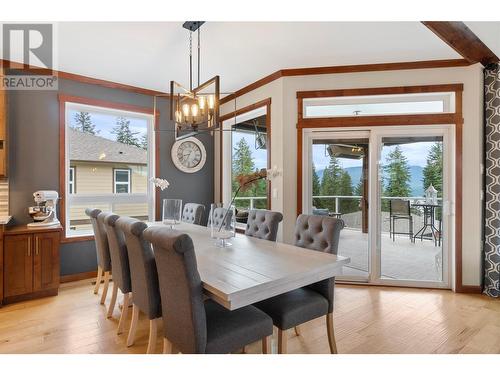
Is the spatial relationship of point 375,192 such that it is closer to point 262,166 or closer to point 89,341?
point 262,166

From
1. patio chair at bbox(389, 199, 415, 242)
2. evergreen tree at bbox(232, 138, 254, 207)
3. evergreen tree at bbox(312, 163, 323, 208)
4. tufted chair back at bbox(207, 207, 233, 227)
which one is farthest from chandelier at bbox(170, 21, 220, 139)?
patio chair at bbox(389, 199, 415, 242)

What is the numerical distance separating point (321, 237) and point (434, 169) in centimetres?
220

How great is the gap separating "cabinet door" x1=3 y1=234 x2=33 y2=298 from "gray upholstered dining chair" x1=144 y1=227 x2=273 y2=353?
2.37m

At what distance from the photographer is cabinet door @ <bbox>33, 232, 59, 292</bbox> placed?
3.13m

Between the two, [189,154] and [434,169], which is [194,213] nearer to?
[189,154]

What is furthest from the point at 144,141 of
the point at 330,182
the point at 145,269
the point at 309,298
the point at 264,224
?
the point at 309,298

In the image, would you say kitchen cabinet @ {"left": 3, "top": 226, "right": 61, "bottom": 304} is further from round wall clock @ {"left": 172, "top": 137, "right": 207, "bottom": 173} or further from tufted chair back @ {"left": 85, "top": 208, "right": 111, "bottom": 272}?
round wall clock @ {"left": 172, "top": 137, "right": 207, "bottom": 173}

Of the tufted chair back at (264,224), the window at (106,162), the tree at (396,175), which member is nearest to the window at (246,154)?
the tufted chair back at (264,224)

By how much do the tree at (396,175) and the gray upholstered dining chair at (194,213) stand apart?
7.96 ft

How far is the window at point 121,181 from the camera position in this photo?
417 centimetres

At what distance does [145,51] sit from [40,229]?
7.61 ft

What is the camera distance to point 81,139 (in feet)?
12.9
